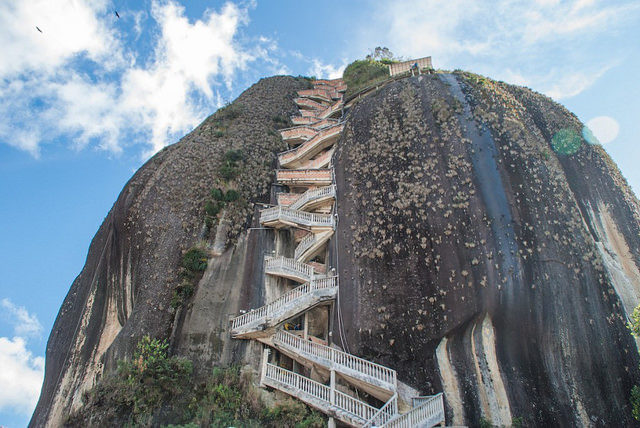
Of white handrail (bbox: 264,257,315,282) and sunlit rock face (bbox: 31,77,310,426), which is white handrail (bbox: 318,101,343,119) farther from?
white handrail (bbox: 264,257,315,282)

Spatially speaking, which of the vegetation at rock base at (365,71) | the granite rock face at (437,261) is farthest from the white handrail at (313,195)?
the vegetation at rock base at (365,71)

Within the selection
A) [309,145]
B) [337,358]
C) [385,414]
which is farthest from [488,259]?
[309,145]

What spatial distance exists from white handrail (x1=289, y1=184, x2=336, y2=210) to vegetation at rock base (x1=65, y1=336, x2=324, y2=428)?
35.2 ft

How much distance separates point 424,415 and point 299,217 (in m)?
12.4

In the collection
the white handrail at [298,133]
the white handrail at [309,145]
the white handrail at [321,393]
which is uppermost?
the white handrail at [298,133]

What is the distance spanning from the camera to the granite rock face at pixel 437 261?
16.4m

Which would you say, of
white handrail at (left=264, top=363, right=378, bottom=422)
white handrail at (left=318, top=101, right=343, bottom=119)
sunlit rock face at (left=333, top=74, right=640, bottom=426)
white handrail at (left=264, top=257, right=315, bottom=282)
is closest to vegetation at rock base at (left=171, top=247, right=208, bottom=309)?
white handrail at (left=264, top=257, right=315, bottom=282)

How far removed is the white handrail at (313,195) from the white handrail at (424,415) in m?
12.8

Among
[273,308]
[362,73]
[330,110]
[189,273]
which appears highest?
[362,73]

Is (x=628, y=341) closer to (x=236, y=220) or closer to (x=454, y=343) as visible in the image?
(x=454, y=343)

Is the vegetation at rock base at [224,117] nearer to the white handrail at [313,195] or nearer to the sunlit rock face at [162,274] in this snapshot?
the sunlit rock face at [162,274]

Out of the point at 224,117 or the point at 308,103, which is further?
the point at 308,103

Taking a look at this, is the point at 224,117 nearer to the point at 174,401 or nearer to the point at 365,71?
the point at 365,71

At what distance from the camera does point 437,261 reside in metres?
18.6
